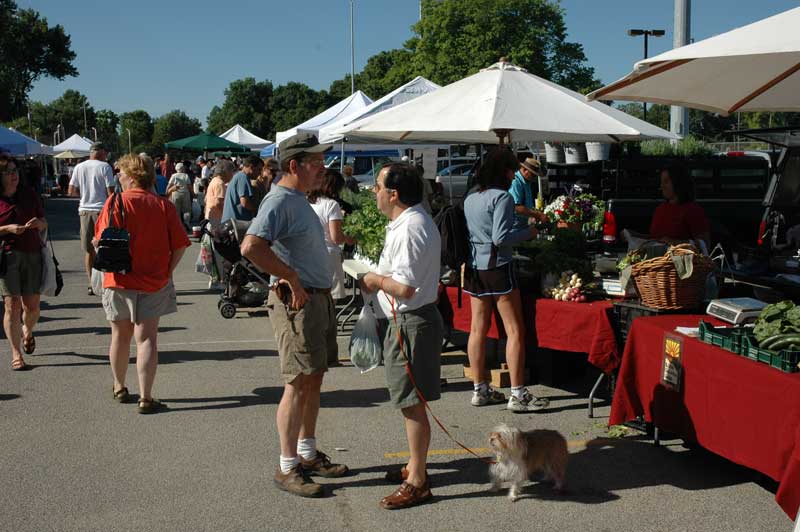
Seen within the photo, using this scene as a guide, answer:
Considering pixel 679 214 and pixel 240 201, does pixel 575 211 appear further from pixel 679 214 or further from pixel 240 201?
pixel 240 201

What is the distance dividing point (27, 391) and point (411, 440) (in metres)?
4.08

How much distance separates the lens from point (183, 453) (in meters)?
5.33

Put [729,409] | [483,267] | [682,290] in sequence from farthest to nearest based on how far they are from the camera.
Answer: [483,267]
[682,290]
[729,409]

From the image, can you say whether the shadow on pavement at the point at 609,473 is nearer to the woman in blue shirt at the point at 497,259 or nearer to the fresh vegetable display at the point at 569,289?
the woman in blue shirt at the point at 497,259

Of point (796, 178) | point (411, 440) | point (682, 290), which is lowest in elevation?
point (411, 440)

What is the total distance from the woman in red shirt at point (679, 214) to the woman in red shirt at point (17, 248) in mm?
5519

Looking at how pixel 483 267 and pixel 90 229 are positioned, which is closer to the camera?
pixel 483 267

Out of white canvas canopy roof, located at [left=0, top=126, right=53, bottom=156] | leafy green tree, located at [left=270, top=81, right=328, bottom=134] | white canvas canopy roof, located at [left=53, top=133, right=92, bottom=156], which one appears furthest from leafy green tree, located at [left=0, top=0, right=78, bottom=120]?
leafy green tree, located at [left=270, top=81, right=328, bottom=134]

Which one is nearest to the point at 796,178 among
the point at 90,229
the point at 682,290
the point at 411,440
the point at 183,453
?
the point at 682,290

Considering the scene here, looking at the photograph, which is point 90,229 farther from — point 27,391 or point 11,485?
point 11,485

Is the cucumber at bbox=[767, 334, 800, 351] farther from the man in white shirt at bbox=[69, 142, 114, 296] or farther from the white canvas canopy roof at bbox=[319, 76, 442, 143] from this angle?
the man in white shirt at bbox=[69, 142, 114, 296]

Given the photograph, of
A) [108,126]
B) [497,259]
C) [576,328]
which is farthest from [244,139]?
[108,126]

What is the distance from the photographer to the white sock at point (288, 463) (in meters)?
4.59

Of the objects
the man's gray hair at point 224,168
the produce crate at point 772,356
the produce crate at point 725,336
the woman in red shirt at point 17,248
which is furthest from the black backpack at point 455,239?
the man's gray hair at point 224,168
